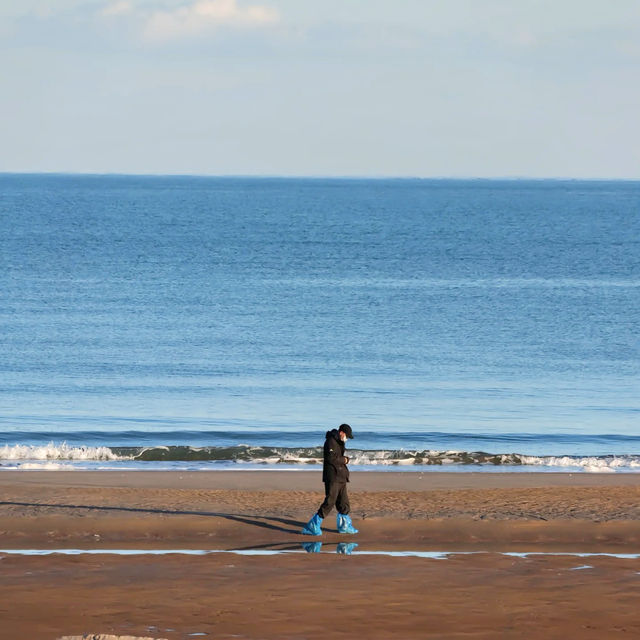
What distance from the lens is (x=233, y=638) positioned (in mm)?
11672

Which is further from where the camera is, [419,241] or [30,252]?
[419,241]

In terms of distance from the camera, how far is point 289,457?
25.6 meters

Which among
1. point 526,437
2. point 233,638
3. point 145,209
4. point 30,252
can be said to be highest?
point 145,209

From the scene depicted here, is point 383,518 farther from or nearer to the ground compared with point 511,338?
nearer to the ground

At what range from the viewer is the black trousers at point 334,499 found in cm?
1623

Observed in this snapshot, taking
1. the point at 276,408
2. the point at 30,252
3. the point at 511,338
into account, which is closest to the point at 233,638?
the point at 276,408

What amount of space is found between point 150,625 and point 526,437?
17528 millimetres

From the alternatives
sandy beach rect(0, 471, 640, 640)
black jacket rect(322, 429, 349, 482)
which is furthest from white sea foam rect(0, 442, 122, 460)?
black jacket rect(322, 429, 349, 482)

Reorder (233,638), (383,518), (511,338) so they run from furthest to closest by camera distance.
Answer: (511,338)
(383,518)
(233,638)

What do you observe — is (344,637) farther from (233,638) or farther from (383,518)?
(383,518)

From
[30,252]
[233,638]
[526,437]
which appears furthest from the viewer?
[30,252]

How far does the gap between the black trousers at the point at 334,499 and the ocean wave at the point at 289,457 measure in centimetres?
867

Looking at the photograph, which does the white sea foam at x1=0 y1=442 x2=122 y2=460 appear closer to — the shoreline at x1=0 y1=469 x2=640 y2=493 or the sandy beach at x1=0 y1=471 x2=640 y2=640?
the shoreline at x1=0 y1=469 x2=640 y2=493

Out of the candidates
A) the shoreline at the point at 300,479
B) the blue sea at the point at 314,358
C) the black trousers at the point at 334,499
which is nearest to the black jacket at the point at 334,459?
the black trousers at the point at 334,499
